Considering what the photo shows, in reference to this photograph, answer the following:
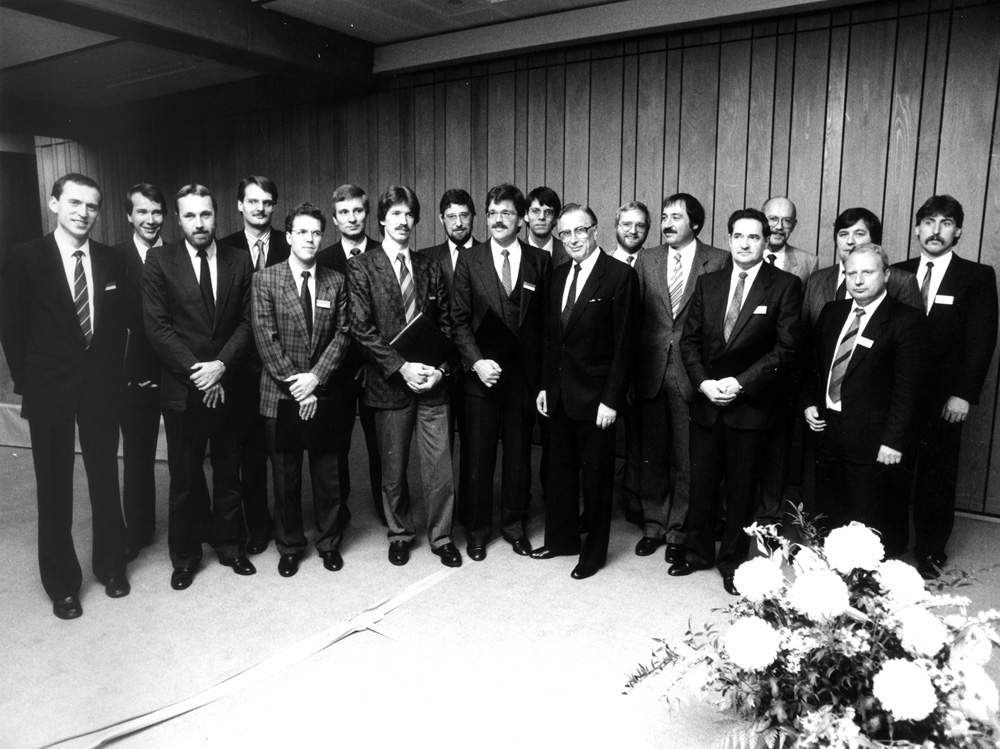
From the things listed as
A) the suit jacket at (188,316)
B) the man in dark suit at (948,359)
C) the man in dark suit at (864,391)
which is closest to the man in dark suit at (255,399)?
the suit jacket at (188,316)

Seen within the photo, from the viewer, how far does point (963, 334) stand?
3.46 m

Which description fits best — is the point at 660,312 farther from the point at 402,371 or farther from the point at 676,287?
the point at 402,371

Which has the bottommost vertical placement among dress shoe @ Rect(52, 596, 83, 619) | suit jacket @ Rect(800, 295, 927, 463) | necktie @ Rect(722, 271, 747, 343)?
dress shoe @ Rect(52, 596, 83, 619)

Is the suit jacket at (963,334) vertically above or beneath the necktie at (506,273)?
beneath

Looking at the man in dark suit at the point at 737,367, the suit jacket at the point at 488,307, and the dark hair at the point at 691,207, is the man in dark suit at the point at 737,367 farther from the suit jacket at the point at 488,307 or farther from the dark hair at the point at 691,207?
the suit jacket at the point at 488,307

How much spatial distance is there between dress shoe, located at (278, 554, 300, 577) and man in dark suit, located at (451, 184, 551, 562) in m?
0.79

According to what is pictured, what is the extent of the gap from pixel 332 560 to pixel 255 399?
80cm

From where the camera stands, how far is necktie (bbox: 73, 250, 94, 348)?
2766 millimetres

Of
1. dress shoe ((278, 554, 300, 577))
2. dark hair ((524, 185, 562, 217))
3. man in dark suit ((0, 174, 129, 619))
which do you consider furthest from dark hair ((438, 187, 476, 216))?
dress shoe ((278, 554, 300, 577))

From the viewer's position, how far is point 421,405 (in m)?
3.54

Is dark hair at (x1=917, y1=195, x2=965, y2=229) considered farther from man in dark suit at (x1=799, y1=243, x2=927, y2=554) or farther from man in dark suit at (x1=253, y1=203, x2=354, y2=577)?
man in dark suit at (x1=253, y1=203, x2=354, y2=577)

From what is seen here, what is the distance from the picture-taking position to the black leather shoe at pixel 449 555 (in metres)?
3.49

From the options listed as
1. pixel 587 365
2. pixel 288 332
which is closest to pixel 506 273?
pixel 587 365

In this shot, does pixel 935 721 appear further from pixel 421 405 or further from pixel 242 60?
pixel 242 60
